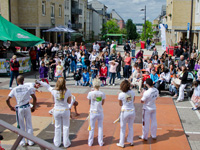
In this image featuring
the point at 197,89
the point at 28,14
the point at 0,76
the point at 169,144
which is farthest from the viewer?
the point at 28,14

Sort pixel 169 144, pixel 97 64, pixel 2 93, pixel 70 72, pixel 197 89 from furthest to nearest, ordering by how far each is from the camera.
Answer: pixel 70 72 < pixel 97 64 < pixel 2 93 < pixel 197 89 < pixel 169 144

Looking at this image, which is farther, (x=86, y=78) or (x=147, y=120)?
(x=86, y=78)

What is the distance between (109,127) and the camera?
779cm

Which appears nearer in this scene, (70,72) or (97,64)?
(97,64)

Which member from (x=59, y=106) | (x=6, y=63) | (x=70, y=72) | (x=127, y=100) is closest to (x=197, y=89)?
(x=127, y=100)

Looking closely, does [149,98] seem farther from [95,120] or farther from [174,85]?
[174,85]

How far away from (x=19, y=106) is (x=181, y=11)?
93.6 ft

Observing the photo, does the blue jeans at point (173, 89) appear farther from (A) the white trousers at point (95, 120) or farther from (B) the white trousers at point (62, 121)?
(B) the white trousers at point (62, 121)

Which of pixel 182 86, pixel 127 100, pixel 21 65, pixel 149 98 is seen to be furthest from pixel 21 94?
pixel 21 65

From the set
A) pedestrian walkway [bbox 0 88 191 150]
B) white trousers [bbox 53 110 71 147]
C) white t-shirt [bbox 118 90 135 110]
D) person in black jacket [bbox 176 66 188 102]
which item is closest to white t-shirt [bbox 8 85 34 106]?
white trousers [bbox 53 110 71 147]

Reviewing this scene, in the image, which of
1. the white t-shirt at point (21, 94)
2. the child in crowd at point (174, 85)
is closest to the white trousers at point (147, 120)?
A: the white t-shirt at point (21, 94)

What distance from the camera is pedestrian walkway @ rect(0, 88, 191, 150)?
6.53 m

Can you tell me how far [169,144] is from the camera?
661cm

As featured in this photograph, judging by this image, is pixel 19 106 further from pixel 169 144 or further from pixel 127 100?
pixel 169 144
